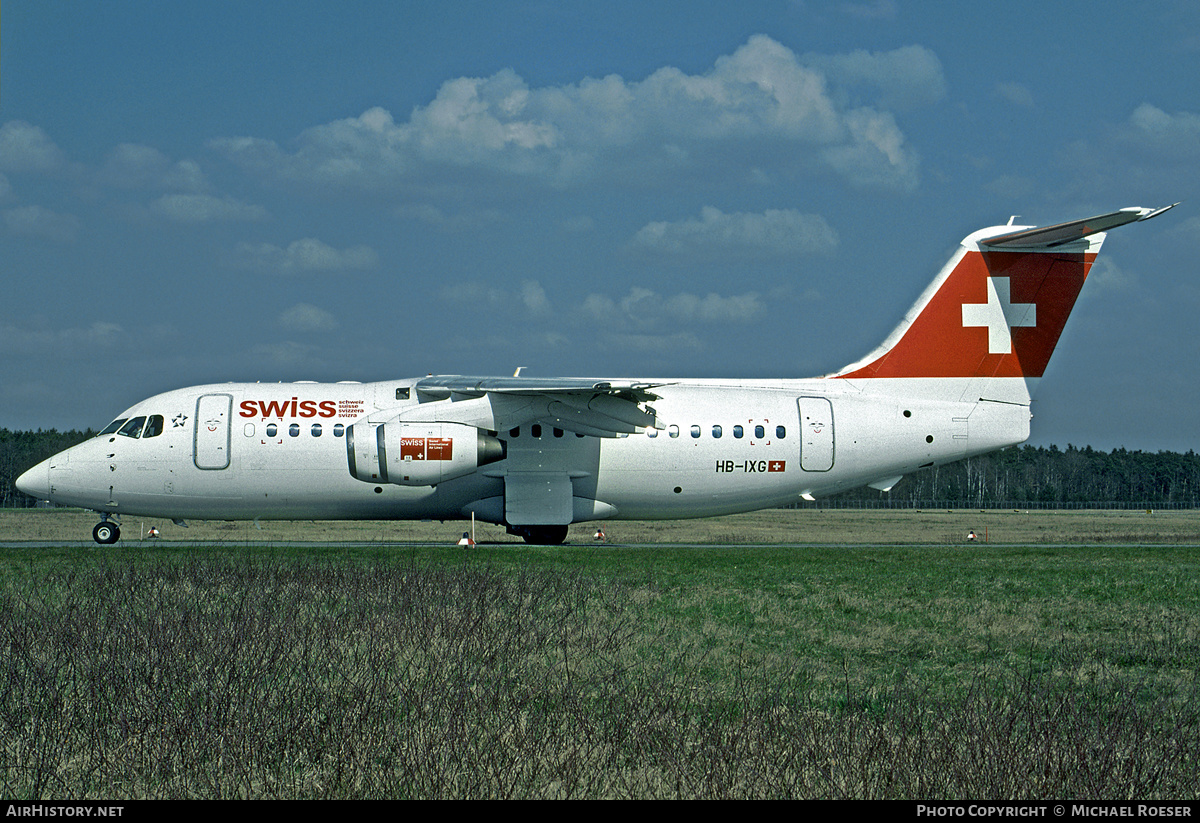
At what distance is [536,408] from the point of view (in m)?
24.5

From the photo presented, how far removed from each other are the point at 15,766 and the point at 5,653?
3.41 metres

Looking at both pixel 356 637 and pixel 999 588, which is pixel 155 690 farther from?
pixel 999 588

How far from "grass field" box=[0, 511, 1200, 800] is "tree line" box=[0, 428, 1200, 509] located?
102 m

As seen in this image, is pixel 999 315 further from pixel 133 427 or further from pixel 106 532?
pixel 106 532

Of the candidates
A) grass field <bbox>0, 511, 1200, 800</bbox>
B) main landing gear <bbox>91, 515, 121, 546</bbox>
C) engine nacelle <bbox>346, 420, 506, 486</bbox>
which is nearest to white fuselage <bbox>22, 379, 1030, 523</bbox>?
main landing gear <bbox>91, 515, 121, 546</bbox>

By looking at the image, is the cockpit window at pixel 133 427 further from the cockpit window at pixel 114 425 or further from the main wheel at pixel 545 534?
the main wheel at pixel 545 534

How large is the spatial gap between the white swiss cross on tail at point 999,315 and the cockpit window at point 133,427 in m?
19.4

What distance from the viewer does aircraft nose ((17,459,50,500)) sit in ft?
81.7

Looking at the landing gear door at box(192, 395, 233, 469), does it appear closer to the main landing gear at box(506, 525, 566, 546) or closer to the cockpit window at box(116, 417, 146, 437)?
the cockpit window at box(116, 417, 146, 437)

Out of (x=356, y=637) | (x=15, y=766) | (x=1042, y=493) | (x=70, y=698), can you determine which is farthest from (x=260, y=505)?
(x=1042, y=493)

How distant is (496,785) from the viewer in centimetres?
593

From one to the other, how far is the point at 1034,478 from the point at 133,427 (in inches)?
5040

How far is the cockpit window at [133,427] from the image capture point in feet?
81.9
